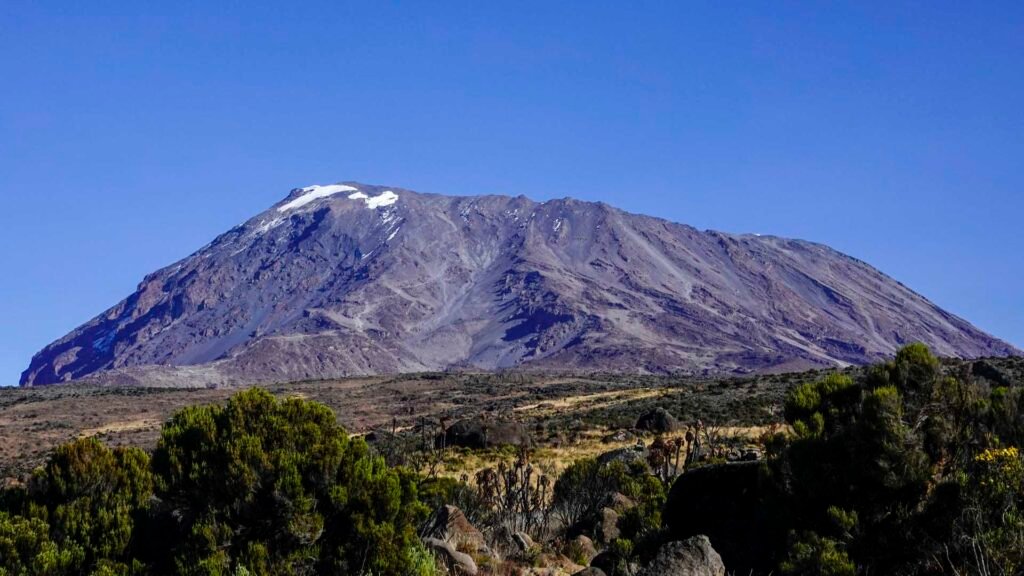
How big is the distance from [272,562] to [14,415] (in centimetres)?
7266

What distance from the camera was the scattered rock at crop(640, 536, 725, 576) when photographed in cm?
1080

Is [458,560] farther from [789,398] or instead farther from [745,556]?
[789,398]

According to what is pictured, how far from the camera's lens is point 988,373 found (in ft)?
99.1

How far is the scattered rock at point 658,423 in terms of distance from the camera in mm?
39938

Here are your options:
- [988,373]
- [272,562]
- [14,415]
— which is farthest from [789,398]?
[14,415]

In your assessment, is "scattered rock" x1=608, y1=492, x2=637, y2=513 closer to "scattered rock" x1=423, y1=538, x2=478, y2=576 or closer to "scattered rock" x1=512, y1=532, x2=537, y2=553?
"scattered rock" x1=512, y1=532, x2=537, y2=553

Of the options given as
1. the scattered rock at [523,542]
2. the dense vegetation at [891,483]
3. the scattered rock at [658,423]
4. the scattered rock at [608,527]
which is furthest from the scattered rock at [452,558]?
the scattered rock at [658,423]

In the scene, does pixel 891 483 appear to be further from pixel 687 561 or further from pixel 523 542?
pixel 523 542

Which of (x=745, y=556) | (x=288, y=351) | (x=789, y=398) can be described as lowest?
(x=745, y=556)

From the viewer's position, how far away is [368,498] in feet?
39.1

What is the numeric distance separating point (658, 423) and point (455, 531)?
26498 mm

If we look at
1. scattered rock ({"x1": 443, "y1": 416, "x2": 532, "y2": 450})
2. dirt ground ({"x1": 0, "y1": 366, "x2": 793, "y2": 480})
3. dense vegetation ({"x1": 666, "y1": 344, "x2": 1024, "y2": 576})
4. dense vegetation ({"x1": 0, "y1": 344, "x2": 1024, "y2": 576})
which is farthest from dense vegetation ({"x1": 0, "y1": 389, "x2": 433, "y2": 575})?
scattered rock ({"x1": 443, "y1": 416, "x2": 532, "y2": 450})

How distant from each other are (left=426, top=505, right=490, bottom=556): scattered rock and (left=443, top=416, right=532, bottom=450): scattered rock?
73.9ft

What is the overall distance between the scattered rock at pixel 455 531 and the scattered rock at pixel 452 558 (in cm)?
95
